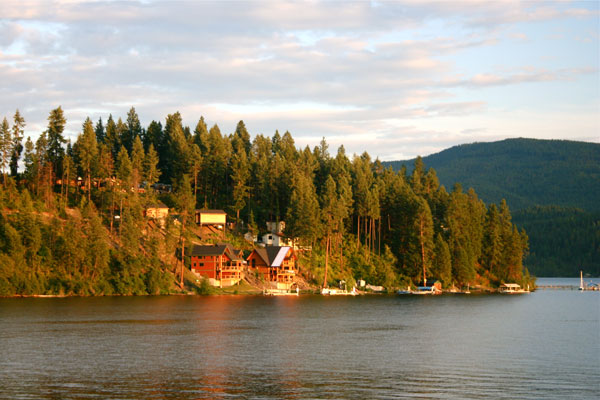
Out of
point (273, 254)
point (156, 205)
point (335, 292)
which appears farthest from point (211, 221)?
point (335, 292)

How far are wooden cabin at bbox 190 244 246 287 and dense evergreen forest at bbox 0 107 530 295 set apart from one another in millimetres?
4290

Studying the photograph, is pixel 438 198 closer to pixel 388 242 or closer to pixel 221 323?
pixel 388 242

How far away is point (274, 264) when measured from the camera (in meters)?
135

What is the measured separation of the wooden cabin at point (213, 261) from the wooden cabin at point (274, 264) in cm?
856

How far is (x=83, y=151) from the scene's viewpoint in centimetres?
13725

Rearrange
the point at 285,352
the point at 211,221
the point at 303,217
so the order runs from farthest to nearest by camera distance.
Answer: the point at 211,221, the point at 303,217, the point at 285,352

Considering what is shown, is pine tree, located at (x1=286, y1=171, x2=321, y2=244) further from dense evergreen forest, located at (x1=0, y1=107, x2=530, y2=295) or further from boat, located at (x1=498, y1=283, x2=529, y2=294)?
boat, located at (x1=498, y1=283, x2=529, y2=294)

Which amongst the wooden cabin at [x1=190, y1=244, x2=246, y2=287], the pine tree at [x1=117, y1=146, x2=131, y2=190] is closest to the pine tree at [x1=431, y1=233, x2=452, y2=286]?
the wooden cabin at [x1=190, y1=244, x2=246, y2=287]

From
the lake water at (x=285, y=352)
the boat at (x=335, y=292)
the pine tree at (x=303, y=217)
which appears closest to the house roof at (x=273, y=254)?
the pine tree at (x=303, y=217)

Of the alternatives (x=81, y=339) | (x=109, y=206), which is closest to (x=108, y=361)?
(x=81, y=339)

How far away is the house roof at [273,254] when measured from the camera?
13550cm

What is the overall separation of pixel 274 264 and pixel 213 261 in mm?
14316

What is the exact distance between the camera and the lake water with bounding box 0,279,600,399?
43312mm

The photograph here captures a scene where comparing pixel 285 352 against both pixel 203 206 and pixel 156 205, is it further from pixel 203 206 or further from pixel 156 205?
pixel 203 206
